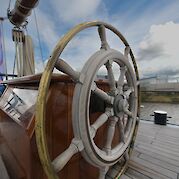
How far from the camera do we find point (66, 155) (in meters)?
0.62

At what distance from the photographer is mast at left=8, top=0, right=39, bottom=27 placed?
1.98 m

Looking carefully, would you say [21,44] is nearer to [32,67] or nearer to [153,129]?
[32,67]

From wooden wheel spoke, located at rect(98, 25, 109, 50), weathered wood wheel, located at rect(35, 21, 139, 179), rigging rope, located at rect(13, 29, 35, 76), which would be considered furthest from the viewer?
rigging rope, located at rect(13, 29, 35, 76)

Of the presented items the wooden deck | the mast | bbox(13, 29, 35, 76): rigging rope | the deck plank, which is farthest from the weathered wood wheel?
bbox(13, 29, 35, 76): rigging rope

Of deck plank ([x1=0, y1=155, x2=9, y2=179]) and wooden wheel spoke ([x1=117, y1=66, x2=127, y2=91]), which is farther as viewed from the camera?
deck plank ([x1=0, y1=155, x2=9, y2=179])

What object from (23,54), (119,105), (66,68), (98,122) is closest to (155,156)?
(119,105)

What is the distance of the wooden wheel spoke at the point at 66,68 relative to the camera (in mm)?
622

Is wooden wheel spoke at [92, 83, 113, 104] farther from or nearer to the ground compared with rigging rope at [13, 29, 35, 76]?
nearer to the ground

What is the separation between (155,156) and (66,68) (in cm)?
156

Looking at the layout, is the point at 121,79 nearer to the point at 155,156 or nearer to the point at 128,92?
the point at 128,92

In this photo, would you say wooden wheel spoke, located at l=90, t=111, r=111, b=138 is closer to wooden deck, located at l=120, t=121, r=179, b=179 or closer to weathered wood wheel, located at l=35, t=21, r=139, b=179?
weathered wood wheel, located at l=35, t=21, r=139, b=179

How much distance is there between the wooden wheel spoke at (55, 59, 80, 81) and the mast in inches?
68.1

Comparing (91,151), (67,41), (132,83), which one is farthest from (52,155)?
(132,83)

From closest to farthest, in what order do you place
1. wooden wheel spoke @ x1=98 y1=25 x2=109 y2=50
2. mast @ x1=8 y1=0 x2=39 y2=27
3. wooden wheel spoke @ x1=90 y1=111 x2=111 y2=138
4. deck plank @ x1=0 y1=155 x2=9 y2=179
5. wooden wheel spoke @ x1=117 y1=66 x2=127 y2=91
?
wooden wheel spoke @ x1=90 y1=111 x2=111 y2=138, wooden wheel spoke @ x1=98 y1=25 x2=109 y2=50, wooden wheel spoke @ x1=117 y1=66 x2=127 y2=91, deck plank @ x1=0 y1=155 x2=9 y2=179, mast @ x1=8 y1=0 x2=39 y2=27
